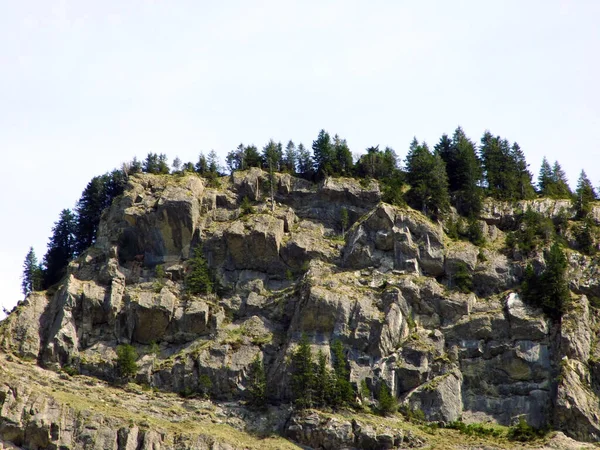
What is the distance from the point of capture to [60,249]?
12469 cm

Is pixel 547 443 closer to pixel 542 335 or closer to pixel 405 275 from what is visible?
pixel 542 335

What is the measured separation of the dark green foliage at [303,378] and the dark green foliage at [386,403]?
6801 mm

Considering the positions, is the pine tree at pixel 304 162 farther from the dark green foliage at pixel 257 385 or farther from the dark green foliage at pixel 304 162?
the dark green foliage at pixel 257 385

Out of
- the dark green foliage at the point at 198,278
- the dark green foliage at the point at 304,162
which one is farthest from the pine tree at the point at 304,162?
the dark green foliage at the point at 198,278

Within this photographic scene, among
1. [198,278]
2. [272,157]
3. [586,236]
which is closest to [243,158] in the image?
[272,157]

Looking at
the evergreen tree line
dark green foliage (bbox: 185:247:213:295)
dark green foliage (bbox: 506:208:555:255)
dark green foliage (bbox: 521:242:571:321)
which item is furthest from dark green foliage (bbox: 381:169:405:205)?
dark green foliage (bbox: 185:247:213:295)

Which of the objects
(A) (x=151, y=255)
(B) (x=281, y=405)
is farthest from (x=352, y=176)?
(B) (x=281, y=405)

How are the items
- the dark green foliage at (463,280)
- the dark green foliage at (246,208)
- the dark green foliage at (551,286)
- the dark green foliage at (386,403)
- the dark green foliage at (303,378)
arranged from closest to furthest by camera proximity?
the dark green foliage at (303,378), the dark green foliage at (386,403), the dark green foliage at (551,286), the dark green foliage at (463,280), the dark green foliage at (246,208)

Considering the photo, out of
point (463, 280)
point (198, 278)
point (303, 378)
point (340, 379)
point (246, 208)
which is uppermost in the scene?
point (246, 208)

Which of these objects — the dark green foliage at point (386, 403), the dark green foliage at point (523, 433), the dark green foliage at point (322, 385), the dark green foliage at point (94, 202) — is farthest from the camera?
the dark green foliage at point (94, 202)

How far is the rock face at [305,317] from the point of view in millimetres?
97938

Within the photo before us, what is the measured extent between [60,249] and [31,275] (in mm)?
6768

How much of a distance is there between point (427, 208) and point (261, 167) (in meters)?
22.6

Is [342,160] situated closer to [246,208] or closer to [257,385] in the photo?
[246,208]
